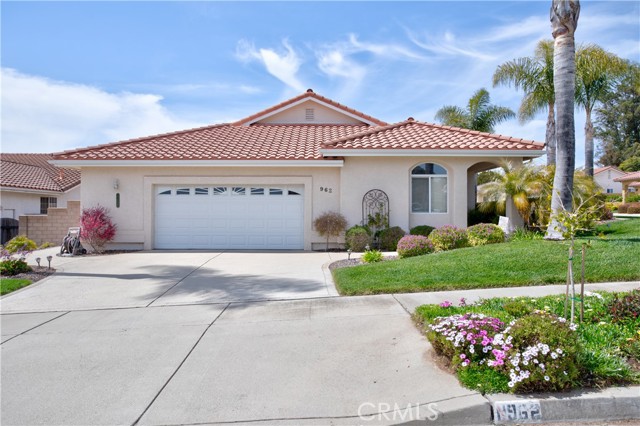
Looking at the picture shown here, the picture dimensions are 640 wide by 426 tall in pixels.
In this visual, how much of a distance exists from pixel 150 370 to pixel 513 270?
268 inches

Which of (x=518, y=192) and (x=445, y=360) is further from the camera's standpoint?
(x=518, y=192)

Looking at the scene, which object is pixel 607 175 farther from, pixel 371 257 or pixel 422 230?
pixel 371 257

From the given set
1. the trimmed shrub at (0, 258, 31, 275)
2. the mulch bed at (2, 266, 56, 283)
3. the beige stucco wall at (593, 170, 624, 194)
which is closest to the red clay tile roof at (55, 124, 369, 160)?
the mulch bed at (2, 266, 56, 283)

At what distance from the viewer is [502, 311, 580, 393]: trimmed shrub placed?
391cm

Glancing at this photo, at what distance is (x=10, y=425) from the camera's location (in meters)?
3.75

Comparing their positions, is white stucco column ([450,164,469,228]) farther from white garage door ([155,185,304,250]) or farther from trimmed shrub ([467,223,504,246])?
white garage door ([155,185,304,250])

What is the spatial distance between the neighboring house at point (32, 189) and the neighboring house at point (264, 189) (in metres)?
6.85

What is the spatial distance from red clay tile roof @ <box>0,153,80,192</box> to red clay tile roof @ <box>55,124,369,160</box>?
944cm

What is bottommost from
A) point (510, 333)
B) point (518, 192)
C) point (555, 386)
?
point (555, 386)

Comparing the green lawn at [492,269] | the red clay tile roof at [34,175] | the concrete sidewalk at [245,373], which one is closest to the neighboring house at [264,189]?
the green lawn at [492,269]

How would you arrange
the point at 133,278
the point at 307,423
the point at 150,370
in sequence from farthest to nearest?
the point at 133,278 < the point at 150,370 < the point at 307,423

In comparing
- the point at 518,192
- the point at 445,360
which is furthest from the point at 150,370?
the point at 518,192

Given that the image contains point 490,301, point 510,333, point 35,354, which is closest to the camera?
point 510,333

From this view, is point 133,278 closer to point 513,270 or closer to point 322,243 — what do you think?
point 322,243
